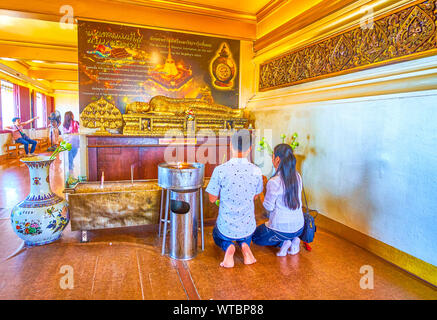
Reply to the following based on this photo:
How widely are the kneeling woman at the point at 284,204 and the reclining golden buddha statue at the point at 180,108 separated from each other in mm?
2802

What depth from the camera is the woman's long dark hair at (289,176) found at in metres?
2.50

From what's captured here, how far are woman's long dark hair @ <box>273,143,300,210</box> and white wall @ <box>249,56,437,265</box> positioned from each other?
3.26ft

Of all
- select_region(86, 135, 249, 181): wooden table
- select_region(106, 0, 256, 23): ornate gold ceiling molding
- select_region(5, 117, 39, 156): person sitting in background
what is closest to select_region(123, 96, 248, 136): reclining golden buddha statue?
select_region(86, 135, 249, 181): wooden table

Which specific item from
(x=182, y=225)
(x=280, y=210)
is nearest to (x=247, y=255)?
(x=280, y=210)

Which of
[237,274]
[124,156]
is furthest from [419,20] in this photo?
[124,156]

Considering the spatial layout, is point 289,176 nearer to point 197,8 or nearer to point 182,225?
point 182,225

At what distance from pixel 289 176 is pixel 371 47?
70.1 inches

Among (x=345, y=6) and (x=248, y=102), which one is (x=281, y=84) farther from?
(x=345, y=6)

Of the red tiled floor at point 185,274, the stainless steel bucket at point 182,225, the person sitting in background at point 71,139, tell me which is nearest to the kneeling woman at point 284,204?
the red tiled floor at point 185,274

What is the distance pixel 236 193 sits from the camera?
2.44m

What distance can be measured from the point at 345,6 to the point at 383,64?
1004mm

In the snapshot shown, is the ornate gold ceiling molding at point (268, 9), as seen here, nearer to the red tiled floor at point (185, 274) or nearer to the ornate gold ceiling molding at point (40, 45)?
the red tiled floor at point (185, 274)

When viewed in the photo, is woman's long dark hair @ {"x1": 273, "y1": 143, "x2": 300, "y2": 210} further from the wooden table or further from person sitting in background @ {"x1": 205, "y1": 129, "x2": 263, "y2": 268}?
the wooden table

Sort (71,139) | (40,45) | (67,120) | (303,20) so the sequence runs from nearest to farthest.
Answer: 1. (303,20)
2. (71,139)
3. (67,120)
4. (40,45)
